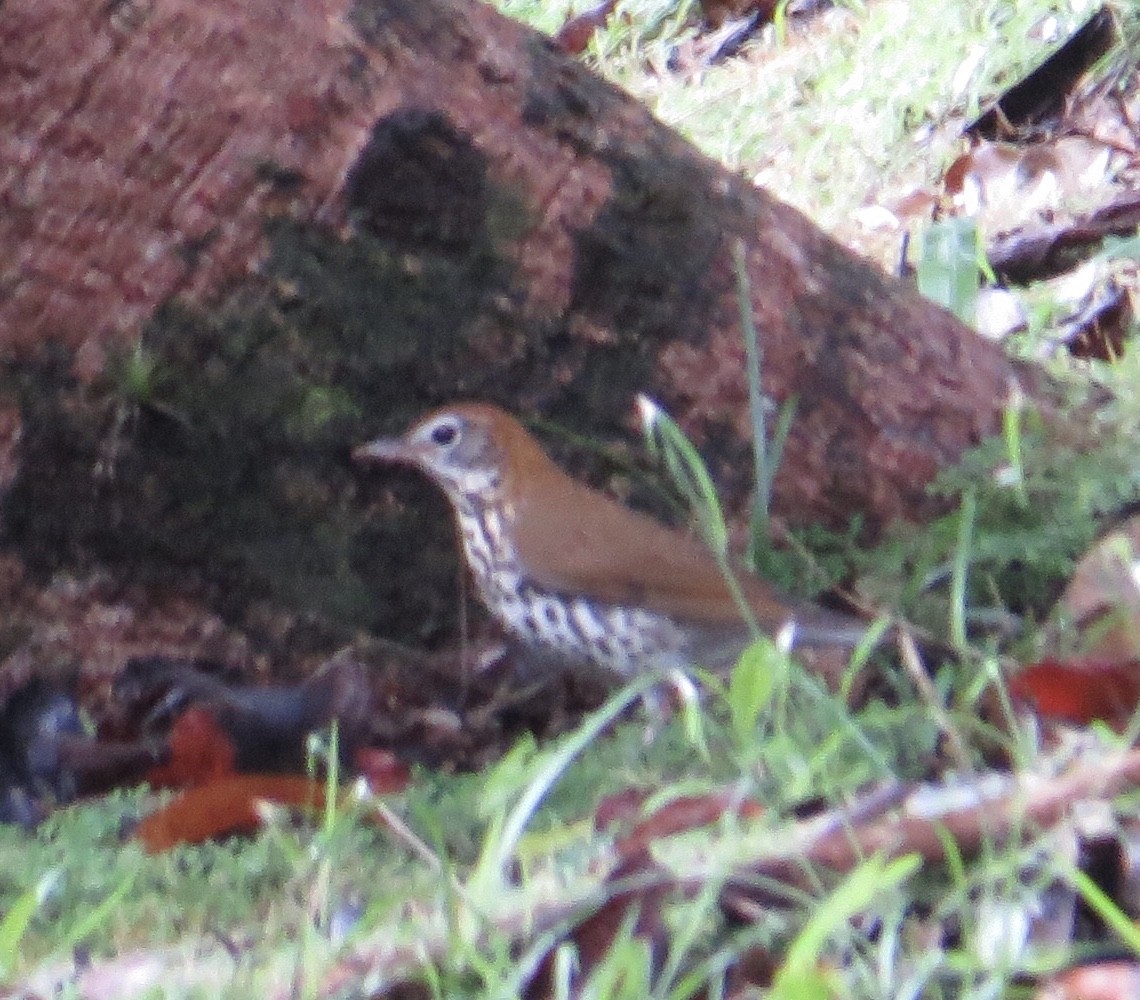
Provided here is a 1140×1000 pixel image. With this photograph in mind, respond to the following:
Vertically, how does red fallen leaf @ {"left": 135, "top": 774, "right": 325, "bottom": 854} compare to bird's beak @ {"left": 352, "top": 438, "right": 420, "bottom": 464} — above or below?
below

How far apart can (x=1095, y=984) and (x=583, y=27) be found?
262 inches

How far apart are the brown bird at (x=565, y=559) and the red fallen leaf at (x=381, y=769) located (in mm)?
553

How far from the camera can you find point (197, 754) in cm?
288

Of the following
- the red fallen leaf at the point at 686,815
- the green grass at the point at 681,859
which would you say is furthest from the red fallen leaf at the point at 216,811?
the red fallen leaf at the point at 686,815

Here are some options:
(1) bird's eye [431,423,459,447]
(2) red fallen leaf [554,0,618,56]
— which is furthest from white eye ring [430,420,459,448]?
(2) red fallen leaf [554,0,618,56]

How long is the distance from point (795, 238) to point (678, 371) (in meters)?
0.46

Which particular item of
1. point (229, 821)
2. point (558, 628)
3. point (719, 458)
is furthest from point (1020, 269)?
point (229, 821)

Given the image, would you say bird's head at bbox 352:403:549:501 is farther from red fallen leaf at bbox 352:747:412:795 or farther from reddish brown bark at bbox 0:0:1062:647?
red fallen leaf at bbox 352:747:412:795

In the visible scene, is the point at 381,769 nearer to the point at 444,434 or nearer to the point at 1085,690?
the point at 444,434

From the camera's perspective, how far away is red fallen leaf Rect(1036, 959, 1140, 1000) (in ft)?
5.99

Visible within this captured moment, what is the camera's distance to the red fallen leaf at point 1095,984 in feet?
5.99

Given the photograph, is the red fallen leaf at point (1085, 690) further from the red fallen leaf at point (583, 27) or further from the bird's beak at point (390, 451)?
the red fallen leaf at point (583, 27)

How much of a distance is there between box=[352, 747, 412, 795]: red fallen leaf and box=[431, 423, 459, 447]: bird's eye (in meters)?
0.61

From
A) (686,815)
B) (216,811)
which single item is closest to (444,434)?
(216,811)
